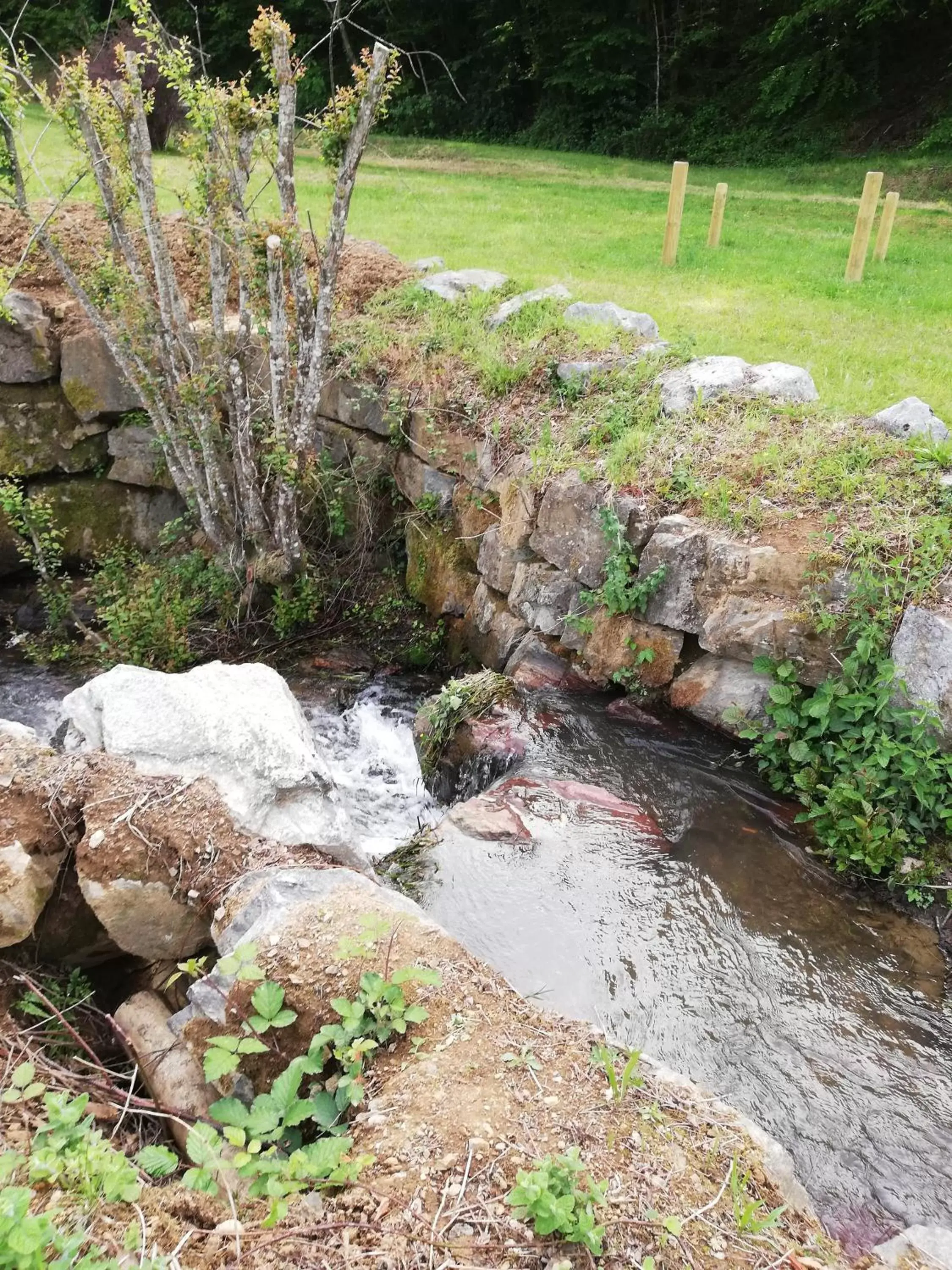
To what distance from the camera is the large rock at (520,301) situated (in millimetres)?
6686

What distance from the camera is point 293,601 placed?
6.59 meters

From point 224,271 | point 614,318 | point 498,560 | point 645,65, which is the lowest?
point 498,560

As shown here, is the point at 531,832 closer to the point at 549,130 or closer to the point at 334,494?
the point at 334,494

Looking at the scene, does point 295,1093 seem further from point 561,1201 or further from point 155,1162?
point 561,1201

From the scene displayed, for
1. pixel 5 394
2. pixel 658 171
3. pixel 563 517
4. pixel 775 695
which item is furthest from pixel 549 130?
pixel 775 695

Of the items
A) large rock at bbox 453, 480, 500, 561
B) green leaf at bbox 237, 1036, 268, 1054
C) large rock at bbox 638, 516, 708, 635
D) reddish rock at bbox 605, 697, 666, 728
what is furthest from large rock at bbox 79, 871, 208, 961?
large rock at bbox 453, 480, 500, 561

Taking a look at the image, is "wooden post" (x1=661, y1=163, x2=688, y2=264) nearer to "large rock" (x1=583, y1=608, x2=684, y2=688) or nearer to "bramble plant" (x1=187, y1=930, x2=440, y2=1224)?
"large rock" (x1=583, y1=608, x2=684, y2=688)

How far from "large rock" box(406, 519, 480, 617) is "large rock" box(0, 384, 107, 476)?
308 cm

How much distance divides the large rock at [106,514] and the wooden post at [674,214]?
5.57m

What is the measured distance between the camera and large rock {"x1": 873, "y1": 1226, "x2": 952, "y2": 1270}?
2408mm

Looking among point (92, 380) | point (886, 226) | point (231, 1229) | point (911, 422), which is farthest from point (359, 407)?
point (886, 226)

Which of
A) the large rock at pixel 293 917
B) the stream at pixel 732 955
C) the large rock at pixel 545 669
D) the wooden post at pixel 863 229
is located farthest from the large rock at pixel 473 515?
the wooden post at pixel 863 229

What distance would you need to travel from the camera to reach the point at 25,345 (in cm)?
711

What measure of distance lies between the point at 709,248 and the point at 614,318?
413 centimetres
